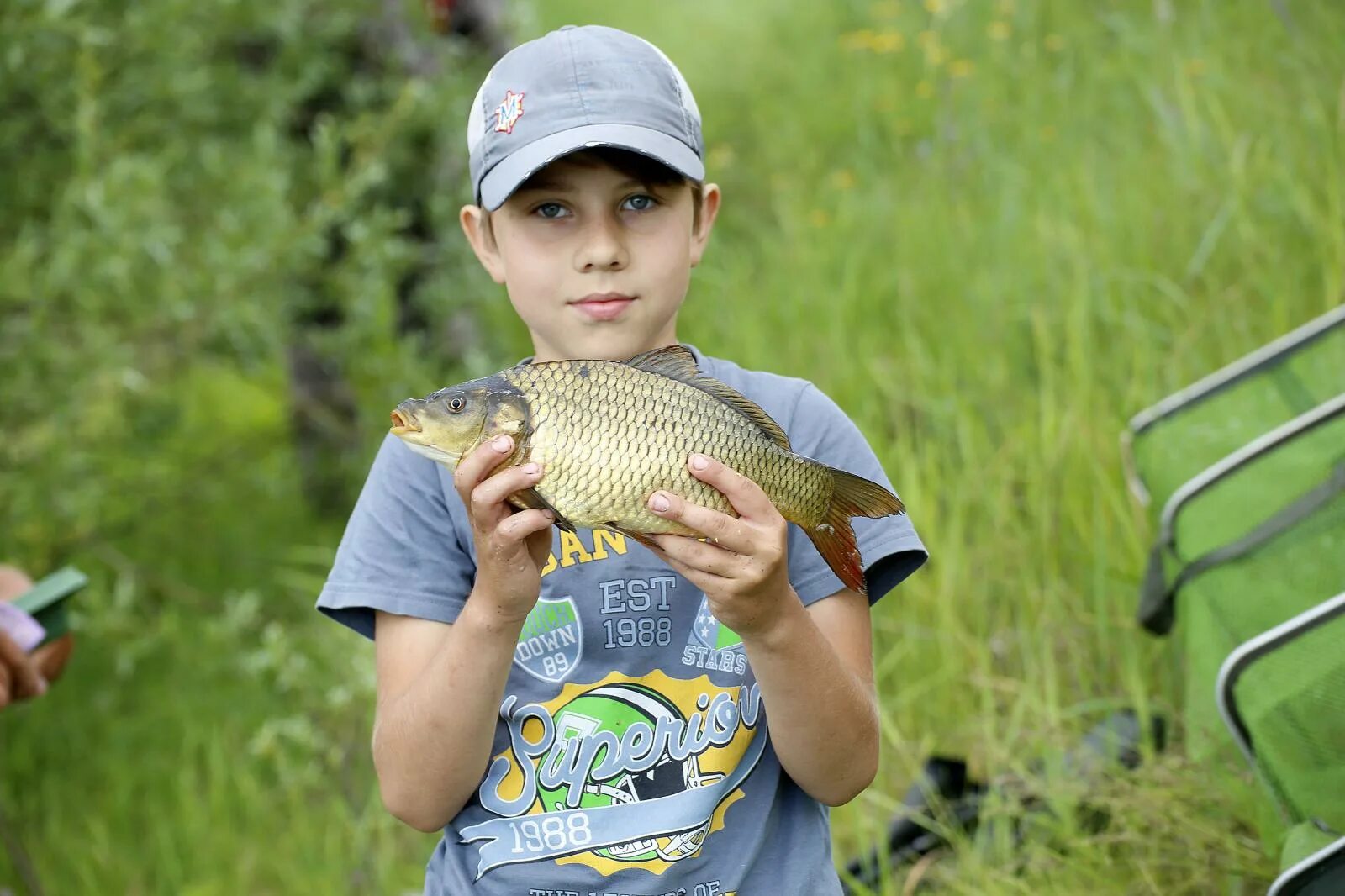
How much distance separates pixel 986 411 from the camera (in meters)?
3.19

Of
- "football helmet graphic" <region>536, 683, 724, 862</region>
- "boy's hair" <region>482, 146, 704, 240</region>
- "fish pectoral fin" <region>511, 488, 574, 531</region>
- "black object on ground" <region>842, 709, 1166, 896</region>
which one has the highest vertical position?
"boy's hair" <region>482, 146, 704, 240</region>

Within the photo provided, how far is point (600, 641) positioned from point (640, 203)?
0.50 m

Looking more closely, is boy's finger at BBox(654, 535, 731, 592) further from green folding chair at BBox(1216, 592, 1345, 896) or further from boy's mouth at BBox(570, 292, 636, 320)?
green folding chair at BBox(1216, 592, 1345, 896)

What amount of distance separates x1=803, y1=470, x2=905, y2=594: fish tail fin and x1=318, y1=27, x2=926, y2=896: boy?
4.1 inches

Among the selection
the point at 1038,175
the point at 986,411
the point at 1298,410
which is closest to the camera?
the point at 1298,410

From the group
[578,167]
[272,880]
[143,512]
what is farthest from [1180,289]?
[143,512]

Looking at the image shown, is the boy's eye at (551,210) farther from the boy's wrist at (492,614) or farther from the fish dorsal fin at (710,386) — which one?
the boy's wrist at (492,614)

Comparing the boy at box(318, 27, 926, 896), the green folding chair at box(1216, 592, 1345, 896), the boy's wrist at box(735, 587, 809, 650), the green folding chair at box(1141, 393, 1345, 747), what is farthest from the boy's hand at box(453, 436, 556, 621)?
the green folding chair at box(1141, 393, 1345, 747)

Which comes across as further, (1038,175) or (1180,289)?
(1038,175)

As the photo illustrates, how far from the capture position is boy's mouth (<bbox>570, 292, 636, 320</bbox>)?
155 centimetres

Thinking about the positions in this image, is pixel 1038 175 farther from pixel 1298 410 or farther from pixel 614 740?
pixel 614 740

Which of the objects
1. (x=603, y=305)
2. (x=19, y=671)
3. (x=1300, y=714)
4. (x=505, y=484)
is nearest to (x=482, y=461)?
(x=505, y=484)

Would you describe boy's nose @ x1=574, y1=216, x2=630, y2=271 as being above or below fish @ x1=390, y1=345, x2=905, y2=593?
above

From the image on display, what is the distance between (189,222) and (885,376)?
2.11m
